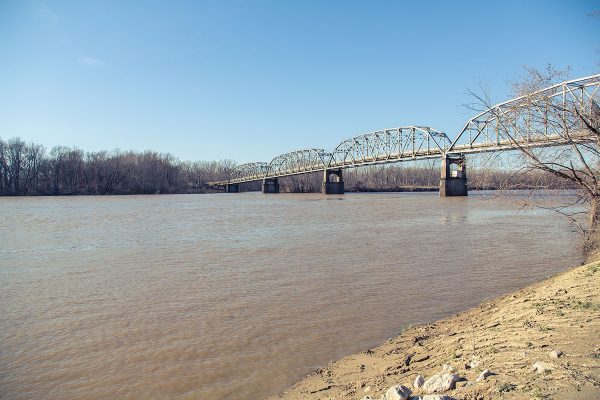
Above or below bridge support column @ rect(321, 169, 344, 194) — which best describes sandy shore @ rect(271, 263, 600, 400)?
below

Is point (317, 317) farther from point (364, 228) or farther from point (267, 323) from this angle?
point (364, 228)

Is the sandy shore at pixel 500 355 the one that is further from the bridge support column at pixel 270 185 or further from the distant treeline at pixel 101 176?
the bridge support column at pixel 270 185

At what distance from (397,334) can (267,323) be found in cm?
209

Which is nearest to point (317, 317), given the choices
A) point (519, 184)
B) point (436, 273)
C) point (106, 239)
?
point (436, 273)

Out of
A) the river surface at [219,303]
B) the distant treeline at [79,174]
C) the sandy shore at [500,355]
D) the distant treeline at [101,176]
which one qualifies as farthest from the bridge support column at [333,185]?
the sandy shore at [500,355]

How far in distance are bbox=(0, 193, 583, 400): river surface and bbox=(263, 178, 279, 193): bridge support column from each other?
105 meters

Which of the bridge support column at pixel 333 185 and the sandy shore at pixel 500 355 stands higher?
the bridge support column at pixel 333 185

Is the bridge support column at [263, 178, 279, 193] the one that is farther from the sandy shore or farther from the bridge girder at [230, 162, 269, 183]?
the sandy shore

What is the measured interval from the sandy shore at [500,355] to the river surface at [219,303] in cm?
55

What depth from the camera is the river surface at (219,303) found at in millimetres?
5113

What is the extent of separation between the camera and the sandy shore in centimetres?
313

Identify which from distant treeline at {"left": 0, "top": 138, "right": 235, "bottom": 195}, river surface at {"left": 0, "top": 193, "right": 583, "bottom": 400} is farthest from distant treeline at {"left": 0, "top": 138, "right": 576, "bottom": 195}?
river surface at {"left": 0, "top": 193, "right": 583, "bottom": 400}

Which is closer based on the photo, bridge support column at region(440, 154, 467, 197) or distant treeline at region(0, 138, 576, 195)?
bridge support column at region(440, 154, 467, 197)

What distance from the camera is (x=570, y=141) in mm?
8688
